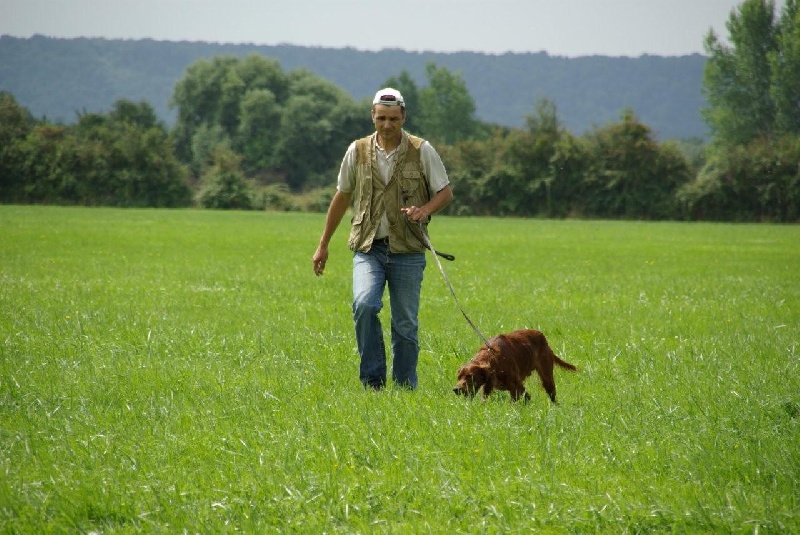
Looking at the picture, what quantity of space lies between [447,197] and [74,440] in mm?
3251

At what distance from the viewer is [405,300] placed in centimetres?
736

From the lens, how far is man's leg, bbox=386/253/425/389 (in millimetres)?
7312

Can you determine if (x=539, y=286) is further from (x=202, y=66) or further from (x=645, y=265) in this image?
(x=202, y=66)

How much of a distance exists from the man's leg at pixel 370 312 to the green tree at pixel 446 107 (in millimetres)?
113502

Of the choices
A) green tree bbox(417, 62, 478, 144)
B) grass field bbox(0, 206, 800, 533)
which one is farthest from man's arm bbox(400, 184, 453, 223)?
green tree bbox(417, 62, 478, 144)

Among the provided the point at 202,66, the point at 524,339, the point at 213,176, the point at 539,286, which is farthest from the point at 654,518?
the point at 202,66

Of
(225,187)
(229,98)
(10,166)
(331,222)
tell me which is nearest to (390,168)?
(331,222)

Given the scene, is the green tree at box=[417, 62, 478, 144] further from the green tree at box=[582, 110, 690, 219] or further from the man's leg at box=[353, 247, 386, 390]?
the man's leg at box=[353, 247, 386, 390]

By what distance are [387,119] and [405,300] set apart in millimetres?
1434

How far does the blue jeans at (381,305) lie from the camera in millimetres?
7203

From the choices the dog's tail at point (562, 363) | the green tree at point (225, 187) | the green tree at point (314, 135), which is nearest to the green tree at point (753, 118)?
the green tree at point (225, 187)

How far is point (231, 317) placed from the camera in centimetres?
1221

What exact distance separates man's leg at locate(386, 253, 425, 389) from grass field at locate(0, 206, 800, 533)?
15.2 inches

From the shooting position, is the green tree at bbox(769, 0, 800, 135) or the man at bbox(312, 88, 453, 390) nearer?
the man at bbox(312, 88, 453, 390)
